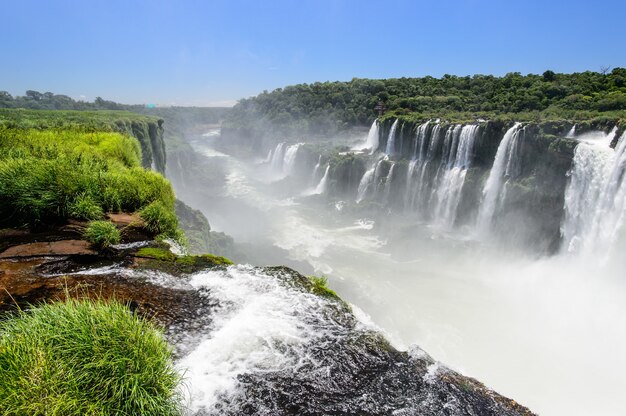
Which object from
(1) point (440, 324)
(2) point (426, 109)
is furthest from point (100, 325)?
(2) point (426, 109)

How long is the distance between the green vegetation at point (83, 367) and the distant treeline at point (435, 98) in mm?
33821

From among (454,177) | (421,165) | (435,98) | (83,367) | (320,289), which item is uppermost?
(435,98)

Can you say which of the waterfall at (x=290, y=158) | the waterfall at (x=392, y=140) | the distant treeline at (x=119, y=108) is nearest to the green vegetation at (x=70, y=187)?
the waterfall at (x=392, y=140)

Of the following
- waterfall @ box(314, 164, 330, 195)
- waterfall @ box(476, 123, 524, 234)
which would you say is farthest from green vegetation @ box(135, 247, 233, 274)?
waterfall @ box(314, 164, 330, 195)

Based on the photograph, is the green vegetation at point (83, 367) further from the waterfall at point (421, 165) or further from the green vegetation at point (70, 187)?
the waterfall at point (421, 165)

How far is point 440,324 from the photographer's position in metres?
19.0

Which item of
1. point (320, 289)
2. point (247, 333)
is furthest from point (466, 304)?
point (247, 333)

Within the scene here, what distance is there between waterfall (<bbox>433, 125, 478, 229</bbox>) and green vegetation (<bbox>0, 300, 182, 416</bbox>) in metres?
29.9

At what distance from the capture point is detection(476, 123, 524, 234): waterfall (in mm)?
26078

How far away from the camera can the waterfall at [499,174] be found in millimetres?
26078

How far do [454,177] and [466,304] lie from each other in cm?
1323

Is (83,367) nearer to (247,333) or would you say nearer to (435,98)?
(247,333)

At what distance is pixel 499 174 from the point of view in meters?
27.1

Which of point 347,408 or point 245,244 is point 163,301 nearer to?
point 347,408
